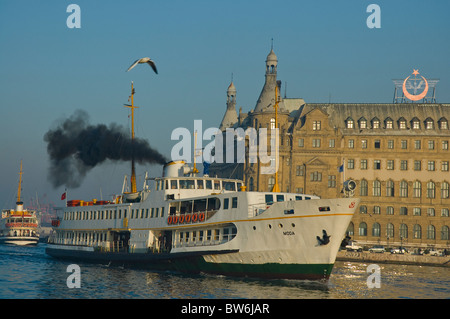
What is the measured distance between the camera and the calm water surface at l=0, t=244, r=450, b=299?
→ 43656mm

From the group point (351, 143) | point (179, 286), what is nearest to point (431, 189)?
point (351, 143)

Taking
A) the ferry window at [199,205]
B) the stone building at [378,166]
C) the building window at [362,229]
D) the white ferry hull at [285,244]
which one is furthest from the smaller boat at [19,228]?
the white ferry hull at [285,244]

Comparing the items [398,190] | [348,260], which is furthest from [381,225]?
[348,260]

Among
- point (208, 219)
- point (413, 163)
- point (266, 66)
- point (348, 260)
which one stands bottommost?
point (348, 260)

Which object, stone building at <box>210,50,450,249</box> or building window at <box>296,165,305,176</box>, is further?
building window at <box>296,165,305,176</box>

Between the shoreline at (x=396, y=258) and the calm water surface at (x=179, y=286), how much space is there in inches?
1109

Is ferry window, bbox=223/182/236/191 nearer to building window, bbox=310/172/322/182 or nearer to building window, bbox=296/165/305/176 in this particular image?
building window, bbox=310/172/322/182

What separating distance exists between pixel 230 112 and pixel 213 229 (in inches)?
4169

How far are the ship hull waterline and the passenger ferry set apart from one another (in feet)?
0.25

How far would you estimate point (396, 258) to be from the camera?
300 ft

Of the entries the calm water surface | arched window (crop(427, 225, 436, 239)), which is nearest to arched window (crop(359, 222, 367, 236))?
arched window (crop(427, 225, 436, 239))

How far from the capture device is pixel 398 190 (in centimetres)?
12031

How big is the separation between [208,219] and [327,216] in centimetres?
1050
